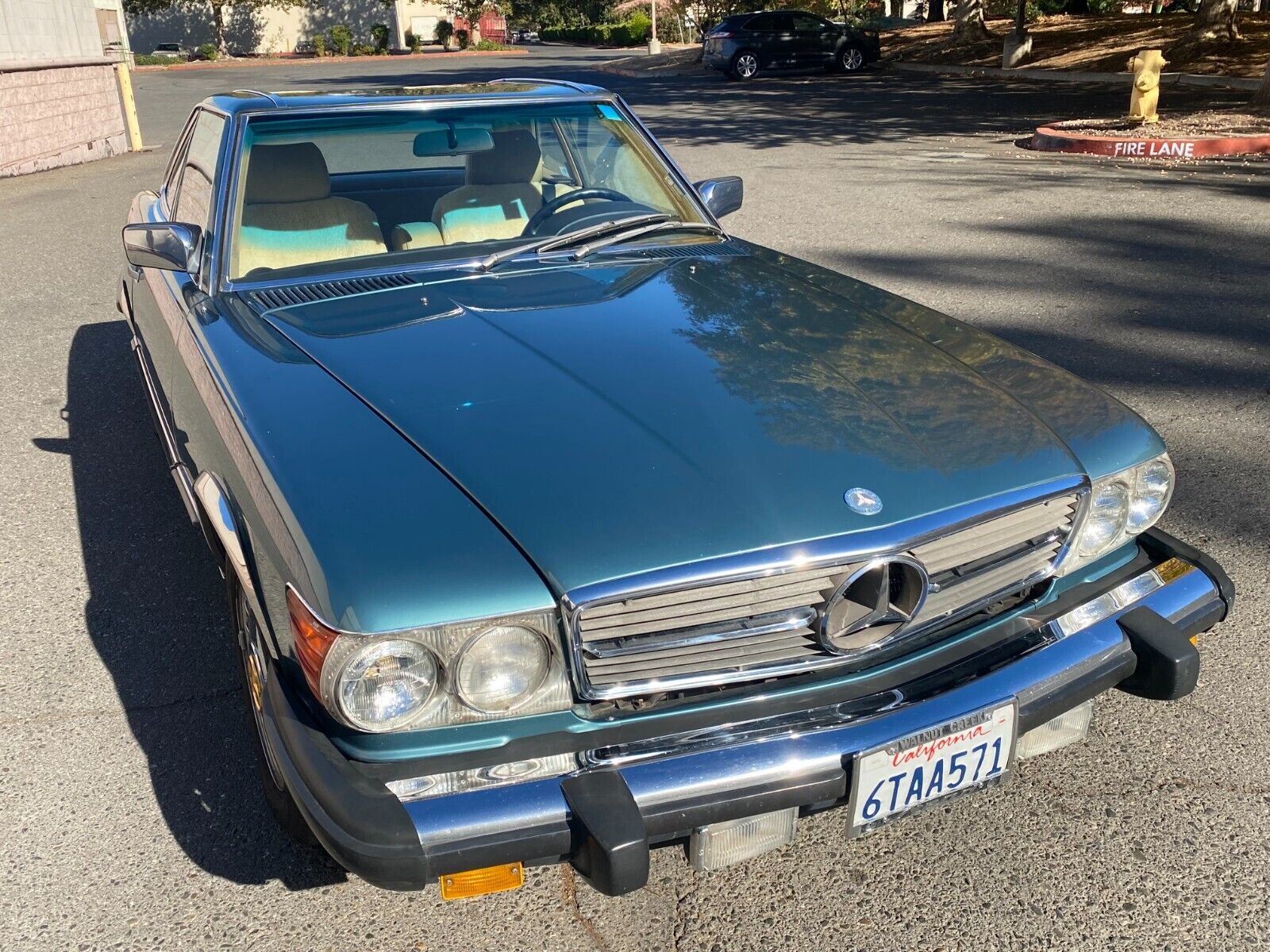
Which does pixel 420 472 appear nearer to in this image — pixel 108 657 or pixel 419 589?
pixel 419 589

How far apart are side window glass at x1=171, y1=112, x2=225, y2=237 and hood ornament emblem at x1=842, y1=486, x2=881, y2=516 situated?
87.8 inches

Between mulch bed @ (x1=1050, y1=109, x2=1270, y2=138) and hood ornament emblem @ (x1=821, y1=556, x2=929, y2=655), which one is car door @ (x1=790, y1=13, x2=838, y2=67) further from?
hood ornament emblem @ (x1=821, y1=556, x2=929, y2=655)

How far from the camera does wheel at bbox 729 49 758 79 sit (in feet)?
90.4

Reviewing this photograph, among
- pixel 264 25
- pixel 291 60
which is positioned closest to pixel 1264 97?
pixel 291 60

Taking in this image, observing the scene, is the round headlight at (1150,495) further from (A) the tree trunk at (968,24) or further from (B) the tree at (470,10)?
(B) the tree at (470,10)

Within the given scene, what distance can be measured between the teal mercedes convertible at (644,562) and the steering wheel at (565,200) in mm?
467

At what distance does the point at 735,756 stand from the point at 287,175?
7.85 feet

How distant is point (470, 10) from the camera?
57.2 meters

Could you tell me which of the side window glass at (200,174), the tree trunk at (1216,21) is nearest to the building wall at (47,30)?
the side window glass at (200,174)

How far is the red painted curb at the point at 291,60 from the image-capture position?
42125mm

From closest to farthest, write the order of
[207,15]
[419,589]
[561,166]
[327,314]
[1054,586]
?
[419,589], [1054,586], [327,314], [561,166], [207,15]

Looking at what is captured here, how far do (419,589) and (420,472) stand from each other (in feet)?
1.17

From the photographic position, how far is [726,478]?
219 cm

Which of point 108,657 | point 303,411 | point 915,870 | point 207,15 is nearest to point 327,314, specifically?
point 303,411
